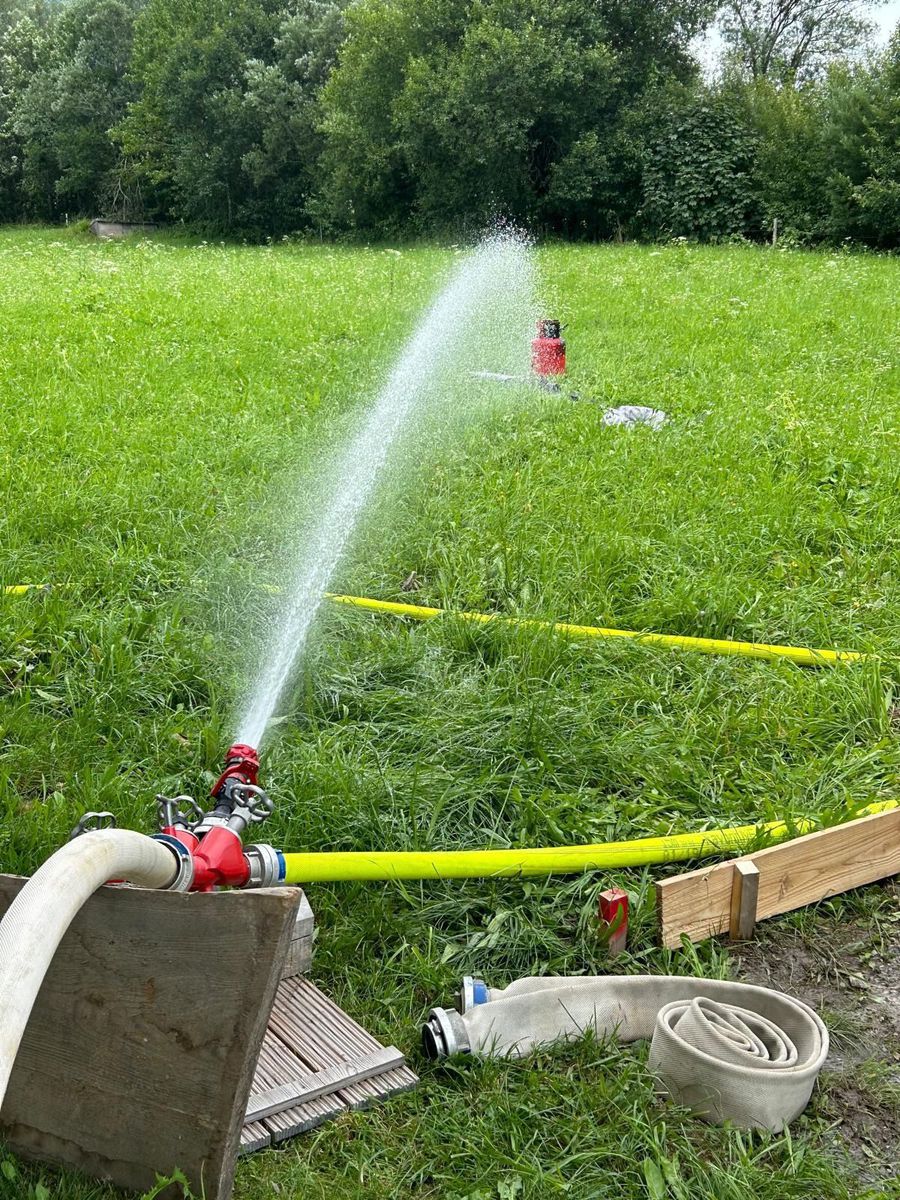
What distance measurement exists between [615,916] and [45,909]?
1513 millimetres

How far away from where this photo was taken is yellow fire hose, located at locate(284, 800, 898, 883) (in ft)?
8.45

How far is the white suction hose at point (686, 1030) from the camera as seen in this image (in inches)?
80.6

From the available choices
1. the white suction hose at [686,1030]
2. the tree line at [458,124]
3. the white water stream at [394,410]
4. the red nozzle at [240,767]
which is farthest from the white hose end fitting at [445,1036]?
the tree line at [458,124]

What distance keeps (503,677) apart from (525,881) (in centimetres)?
94

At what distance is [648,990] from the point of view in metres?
2.30

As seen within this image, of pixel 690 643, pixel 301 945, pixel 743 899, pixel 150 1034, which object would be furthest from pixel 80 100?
pixel 150 1034

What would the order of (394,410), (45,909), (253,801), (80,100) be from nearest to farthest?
(45,909) < (253,801) < (394,410) < (80,100)

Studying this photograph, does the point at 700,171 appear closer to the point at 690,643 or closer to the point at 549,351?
the point at 549,351

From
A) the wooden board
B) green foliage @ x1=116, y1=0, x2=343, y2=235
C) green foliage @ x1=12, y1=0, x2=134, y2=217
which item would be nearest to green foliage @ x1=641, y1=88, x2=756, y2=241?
green foliage @ x1=116, y1=0, x2=343, y2=235

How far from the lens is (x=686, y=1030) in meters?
2.15

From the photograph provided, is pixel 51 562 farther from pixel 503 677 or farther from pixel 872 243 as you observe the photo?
pixel 872 243

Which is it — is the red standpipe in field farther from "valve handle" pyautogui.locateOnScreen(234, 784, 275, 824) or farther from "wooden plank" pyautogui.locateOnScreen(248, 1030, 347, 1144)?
"wooden plank" pyautogui.locateOnScreen(248, 1030, 347, 1144)

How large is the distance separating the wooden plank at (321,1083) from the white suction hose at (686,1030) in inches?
3.7

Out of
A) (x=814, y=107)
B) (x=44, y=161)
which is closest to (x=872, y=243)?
(x=814, y=107)
